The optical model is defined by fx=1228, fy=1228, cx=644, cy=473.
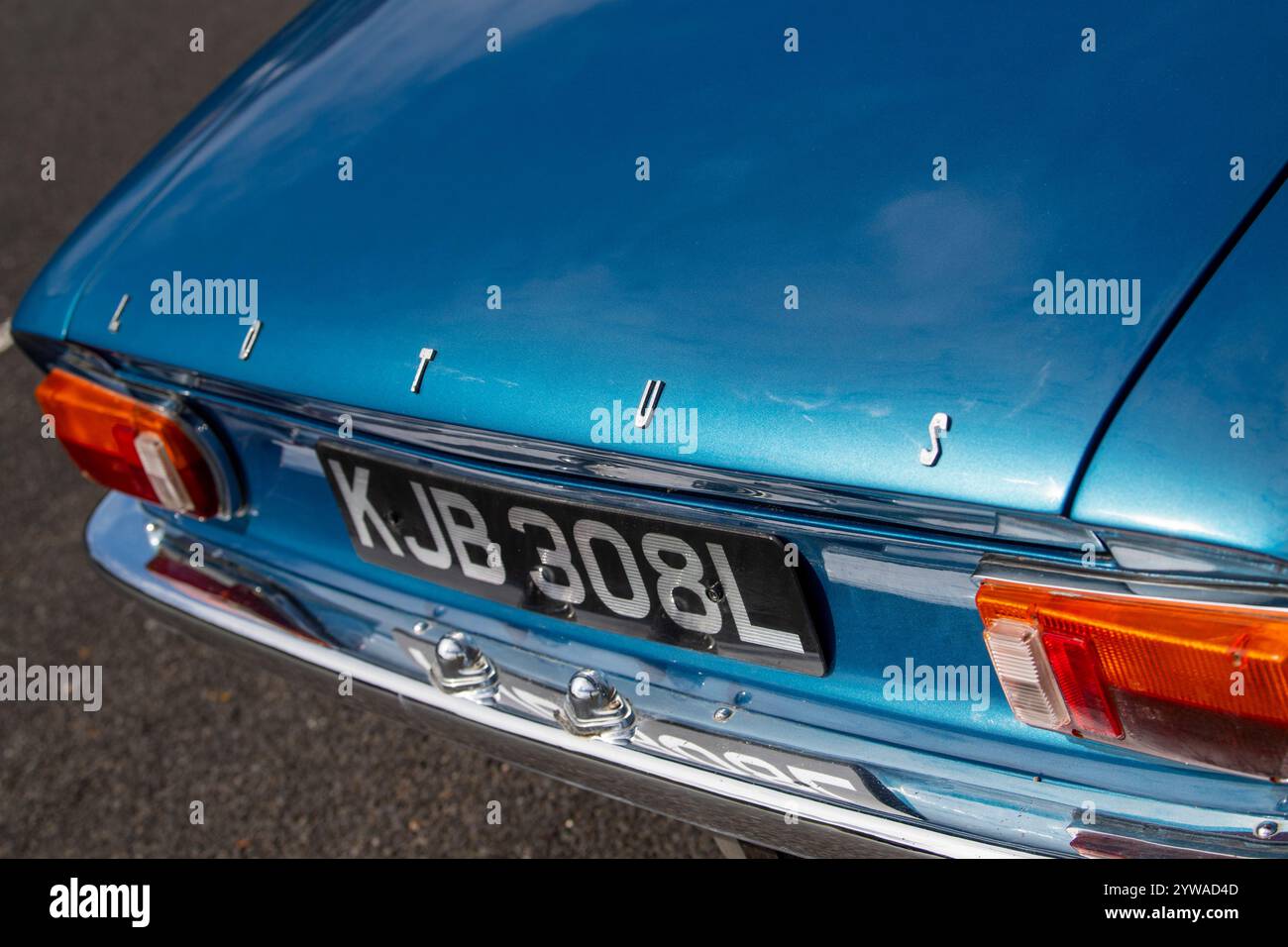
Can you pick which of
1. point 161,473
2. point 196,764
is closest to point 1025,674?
point 161,473

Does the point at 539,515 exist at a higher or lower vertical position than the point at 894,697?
higher

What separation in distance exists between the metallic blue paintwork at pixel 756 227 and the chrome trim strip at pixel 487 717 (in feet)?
1.50

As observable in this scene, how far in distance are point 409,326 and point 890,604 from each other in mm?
708

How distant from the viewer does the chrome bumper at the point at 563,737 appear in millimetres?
1435

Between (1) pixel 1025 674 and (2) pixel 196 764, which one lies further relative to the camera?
(2) pixel 196 764

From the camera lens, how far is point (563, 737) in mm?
1714

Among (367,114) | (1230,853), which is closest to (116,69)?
(367,114)

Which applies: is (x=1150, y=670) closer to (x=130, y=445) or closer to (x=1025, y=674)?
(x=1025, y=674)

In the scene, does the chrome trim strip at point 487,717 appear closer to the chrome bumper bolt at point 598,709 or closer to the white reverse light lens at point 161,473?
the chrome bumper bolt at point 598,709

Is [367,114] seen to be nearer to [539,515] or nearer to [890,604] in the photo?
[539,515]

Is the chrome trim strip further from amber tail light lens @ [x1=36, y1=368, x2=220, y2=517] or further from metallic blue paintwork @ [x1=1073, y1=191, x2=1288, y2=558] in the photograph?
metallic blue paintwork @ [x1=1073, y1=191, x2=1288, y2=558]

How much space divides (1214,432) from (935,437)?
0.85 feet

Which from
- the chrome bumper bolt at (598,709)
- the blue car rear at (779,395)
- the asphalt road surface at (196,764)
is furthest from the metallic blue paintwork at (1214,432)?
the asphalt road surface at (196,764)
